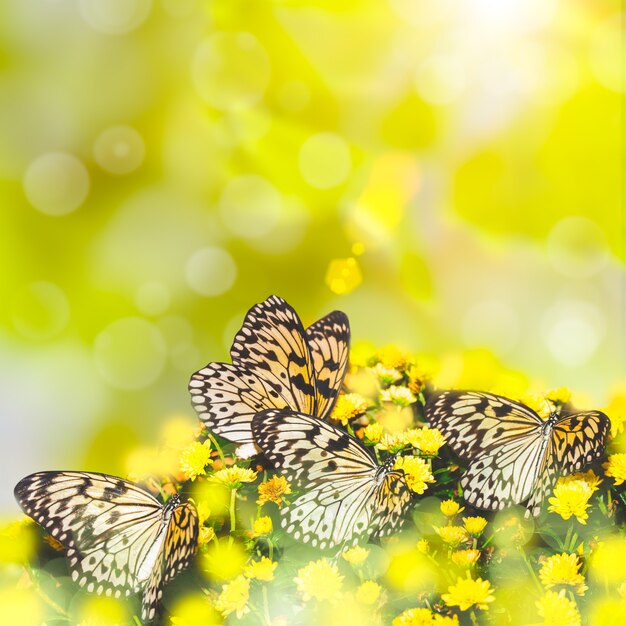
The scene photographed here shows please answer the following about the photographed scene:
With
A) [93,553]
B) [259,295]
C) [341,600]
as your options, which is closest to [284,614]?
[341,600]

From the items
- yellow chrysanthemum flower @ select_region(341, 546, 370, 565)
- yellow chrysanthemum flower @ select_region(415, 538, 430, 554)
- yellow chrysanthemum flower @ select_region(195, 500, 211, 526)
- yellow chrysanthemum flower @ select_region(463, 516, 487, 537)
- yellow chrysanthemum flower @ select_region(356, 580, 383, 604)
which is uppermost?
yellow chrysanthemum flower @ select_region(195, 500, 211, 526)

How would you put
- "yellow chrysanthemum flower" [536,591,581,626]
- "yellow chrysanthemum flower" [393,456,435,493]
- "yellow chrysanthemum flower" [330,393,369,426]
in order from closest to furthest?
"yellow chrysanthemum flower" [536,591,581,626] → "yellow chrysanthemum flower" [393,456,435,493] → "yellow chrysanthemum flower" [330,393,369,426]

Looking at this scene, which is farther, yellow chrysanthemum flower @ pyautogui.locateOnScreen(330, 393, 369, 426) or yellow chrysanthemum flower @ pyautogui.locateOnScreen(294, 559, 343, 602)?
yellow chrysanthemum flower @ pyautogui.locateOnScreen(330, 393, 369, 426)


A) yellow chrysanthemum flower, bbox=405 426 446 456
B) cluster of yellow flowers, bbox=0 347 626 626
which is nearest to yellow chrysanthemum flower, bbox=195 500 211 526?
cluster of yellow flowers, bbox=0 347 626 626

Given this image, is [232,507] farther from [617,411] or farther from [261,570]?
[617,411]

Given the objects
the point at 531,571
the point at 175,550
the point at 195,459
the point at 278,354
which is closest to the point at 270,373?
the point at 278,354

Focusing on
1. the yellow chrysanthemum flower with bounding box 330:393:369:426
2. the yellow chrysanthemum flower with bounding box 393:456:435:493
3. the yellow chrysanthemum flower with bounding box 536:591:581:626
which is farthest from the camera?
the yellow chrysanthemum flower with bounding box 330:393:369:426

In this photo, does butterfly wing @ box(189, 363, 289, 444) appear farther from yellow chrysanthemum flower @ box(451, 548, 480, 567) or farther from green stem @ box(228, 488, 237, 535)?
yellow chrysanthemum flower @ box(451, 548, 480, 567)
